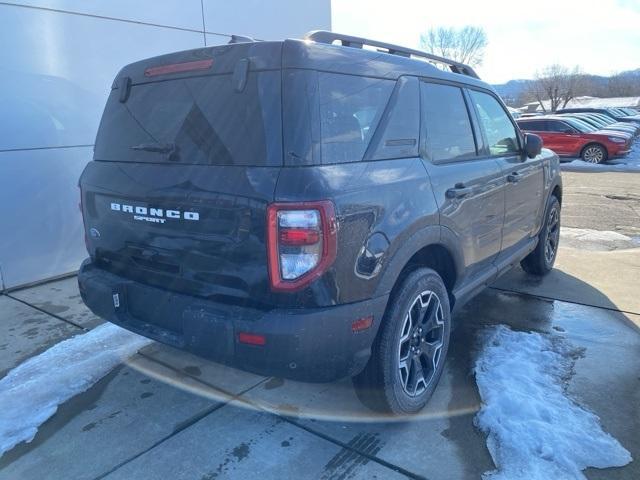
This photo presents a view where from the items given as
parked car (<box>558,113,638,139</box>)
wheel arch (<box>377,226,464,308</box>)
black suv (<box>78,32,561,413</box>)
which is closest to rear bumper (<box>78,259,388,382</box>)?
black suv (<box>78,32,561,413</box>)

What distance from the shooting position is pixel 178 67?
2.73 m

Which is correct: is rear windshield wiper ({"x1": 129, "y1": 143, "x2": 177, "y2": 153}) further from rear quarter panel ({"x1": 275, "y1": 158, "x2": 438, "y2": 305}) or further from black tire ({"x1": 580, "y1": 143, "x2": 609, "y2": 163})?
black tire ({"x1": 580, "y1": 143, "x2": 609, "y2": 163})

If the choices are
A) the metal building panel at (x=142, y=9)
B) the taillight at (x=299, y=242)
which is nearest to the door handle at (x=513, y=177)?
the taillight at (x=299, y=242)

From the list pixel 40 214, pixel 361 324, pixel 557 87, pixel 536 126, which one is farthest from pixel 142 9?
pixel 557 87

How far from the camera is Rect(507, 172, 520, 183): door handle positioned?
12.8 feet

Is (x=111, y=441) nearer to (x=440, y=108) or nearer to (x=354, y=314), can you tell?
(x=354, y=314)

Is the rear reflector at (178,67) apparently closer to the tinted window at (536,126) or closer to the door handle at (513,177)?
the door handle at (513,177)

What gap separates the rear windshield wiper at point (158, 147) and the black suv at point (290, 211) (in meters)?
0.01

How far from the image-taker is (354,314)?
7.80ft

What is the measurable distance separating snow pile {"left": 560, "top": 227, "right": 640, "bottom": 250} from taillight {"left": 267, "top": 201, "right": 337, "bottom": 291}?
5.77 meters

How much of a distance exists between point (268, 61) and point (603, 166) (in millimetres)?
16872

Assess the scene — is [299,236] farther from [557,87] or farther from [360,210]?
[557,87]

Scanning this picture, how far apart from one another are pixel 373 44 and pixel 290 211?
142cm

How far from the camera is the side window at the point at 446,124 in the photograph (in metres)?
3.06
